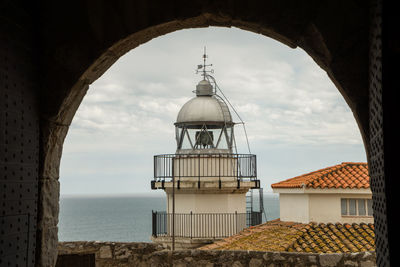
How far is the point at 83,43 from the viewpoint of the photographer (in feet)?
11.2

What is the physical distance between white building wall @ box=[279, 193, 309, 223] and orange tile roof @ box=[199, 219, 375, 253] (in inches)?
15.5

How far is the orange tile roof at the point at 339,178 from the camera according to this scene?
516 inches

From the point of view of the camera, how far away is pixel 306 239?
11.4 metres

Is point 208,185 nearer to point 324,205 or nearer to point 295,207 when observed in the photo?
point 295,207

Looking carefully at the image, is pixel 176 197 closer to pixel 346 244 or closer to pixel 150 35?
pixel 346 244

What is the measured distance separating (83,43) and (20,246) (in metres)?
1.50

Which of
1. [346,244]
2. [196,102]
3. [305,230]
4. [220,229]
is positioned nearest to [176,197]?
[220,229]

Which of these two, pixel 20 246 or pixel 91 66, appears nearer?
pixel 20 246

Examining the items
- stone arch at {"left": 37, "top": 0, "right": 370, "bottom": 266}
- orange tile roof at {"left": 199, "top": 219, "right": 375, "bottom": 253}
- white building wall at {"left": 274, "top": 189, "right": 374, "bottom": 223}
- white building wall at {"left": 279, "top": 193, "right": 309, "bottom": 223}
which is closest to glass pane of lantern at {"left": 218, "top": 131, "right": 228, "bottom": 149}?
white building wall at {"left": 279, "top": 193, "right": 309, "bottom": 223}

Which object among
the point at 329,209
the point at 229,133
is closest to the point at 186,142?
the point at 229,133

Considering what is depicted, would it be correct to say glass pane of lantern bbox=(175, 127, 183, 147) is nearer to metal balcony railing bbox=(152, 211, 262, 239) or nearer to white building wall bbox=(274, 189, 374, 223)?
metal balcony railing bbox=(152, 211, 262, 239)

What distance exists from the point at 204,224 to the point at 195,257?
829 cm

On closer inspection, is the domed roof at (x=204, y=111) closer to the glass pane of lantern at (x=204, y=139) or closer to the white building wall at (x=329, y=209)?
the glass pane of lantern at (x=204, y=139)

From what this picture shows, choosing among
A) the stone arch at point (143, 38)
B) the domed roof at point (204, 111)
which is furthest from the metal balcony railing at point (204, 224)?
the stone arch at point (143, 38)
